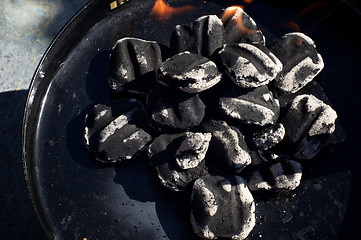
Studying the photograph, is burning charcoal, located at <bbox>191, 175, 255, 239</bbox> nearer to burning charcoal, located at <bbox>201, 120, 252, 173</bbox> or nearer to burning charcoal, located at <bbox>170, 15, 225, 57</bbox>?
burning charcoal, located at <bbox>201, 120, 252, 173</bbox>

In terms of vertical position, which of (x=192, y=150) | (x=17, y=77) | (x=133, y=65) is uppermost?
(x=133, y=65)

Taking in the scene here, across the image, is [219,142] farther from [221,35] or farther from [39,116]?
[39,116]

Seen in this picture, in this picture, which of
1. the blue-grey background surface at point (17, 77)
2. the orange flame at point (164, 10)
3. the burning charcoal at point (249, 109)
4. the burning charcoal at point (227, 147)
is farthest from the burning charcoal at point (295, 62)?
the blue-grey background surface at point (17, 77)

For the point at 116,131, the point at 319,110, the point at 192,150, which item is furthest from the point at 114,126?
the point at 319,110

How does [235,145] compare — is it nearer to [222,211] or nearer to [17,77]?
[222,211]

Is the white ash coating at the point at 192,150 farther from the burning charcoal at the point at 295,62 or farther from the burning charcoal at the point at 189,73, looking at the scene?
the burning charcoal at the point at 295,62
